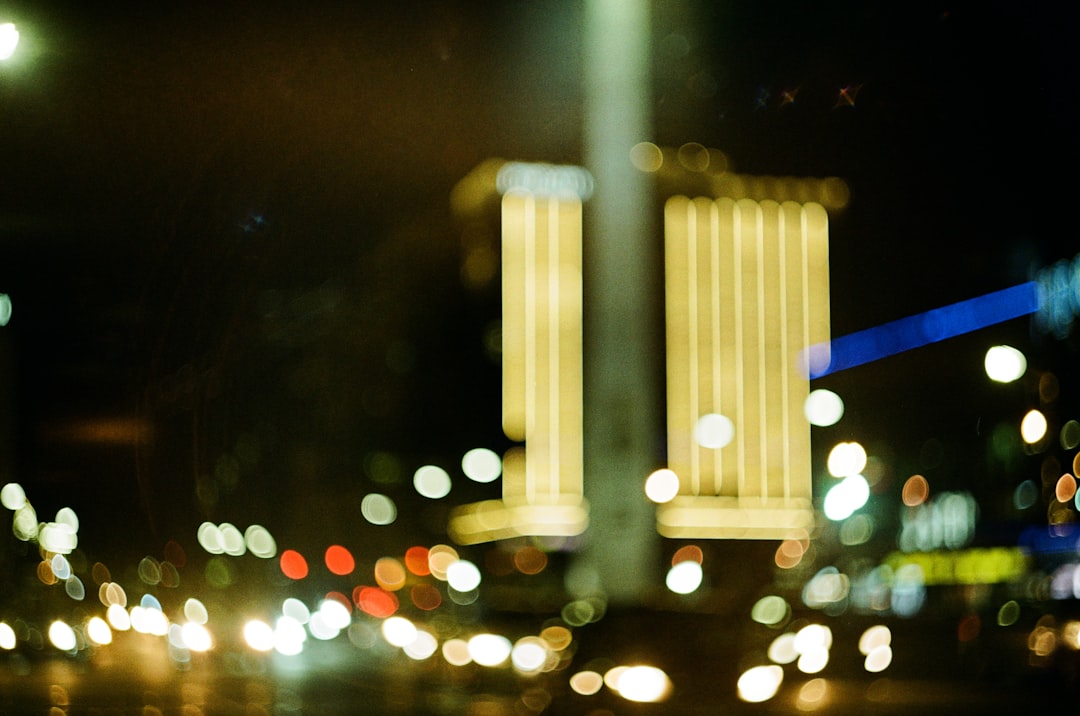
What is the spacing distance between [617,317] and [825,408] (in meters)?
7.68

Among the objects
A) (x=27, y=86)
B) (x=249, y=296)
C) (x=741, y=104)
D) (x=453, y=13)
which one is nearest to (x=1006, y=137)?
(x=741, y=104)

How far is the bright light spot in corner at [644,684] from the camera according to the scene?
258 inches

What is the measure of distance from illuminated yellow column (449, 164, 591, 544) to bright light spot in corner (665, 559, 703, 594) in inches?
34.3

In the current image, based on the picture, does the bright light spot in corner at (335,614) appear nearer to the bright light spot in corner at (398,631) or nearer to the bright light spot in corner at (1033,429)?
the bright light spot in corner at (398,631)

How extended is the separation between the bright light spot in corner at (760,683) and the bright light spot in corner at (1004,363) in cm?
1053

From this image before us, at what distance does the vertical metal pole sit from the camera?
7699mm

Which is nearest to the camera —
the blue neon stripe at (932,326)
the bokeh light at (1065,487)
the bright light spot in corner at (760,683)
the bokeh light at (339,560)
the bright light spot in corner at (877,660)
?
the bright light spot in corner at (760,683)

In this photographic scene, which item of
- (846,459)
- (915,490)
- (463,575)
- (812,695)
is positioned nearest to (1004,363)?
(915,490)

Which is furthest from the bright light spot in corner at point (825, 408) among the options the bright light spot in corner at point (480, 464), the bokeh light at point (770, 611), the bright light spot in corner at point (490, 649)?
the bright light spot in corner at point (490, 649)

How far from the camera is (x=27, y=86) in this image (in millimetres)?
7480

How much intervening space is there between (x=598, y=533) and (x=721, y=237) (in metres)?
2.66

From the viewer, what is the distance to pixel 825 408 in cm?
1511

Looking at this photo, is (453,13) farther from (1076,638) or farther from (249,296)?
(1076,638)

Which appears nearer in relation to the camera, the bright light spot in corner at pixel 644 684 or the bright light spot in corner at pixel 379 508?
the bright light spot in corner at pixel 644 684
